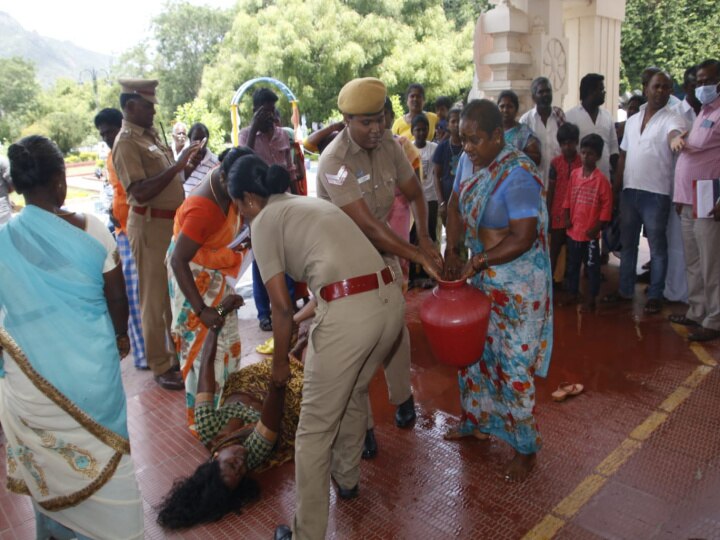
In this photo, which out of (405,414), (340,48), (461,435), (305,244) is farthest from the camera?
(340,48)

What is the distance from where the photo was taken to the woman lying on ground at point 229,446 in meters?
2.71

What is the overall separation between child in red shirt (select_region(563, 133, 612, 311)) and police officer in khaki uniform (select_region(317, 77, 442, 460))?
211 centimetres

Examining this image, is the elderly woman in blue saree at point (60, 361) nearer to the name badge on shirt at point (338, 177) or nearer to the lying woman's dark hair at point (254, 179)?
the lying woman's dark hair at point (254, 179)

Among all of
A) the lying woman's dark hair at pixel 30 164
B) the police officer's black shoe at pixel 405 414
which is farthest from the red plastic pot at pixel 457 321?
the lying woman's dark hair at pixel 30 164

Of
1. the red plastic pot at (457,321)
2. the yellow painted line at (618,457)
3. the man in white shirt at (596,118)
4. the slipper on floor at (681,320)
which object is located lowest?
the yellow painted line at (618,457)

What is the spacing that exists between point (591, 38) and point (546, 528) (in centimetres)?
809

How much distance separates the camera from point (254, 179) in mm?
2342

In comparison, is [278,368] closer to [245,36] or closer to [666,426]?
[666,426]

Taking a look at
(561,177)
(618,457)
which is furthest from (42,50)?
(618,457)

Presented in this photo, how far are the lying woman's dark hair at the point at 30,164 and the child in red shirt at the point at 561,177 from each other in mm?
4264

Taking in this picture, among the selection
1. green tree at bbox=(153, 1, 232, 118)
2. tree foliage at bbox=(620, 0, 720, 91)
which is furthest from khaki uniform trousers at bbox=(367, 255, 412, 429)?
green tree at bbox=(153, 1, 232, 118)

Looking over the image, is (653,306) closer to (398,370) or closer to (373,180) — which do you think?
(398,370)

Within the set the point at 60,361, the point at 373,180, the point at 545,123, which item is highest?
the point at 545,123

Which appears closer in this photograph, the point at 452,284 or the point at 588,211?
the point at 452,284
